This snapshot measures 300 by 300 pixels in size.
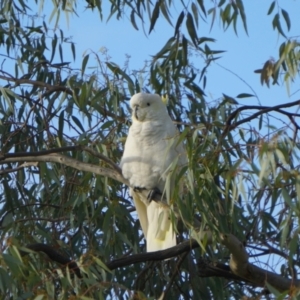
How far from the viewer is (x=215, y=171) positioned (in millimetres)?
2336

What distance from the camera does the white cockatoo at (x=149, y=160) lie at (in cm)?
310

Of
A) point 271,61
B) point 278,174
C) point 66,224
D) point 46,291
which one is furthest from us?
point 66,224

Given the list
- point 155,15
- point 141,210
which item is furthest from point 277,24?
point 141,210

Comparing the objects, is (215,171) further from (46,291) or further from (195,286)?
(195,286)

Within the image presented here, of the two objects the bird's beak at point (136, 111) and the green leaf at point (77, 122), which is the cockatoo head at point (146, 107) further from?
the green leaf at point (77, 122)

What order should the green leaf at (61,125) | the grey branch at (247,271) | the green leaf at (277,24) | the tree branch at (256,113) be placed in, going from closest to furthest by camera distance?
the tree branch at (256,113), the grey branch at (247,271), the green leaf at (277,24), the green leaf at (61,125)

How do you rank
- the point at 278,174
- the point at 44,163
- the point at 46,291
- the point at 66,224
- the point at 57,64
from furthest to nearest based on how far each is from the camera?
the point at 57,64
the point at 66,224
the point at 44,163
the point at 46,291
the point at 278,174

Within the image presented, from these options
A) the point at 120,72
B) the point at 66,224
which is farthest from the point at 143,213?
the point at 120,72

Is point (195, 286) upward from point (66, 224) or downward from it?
downward

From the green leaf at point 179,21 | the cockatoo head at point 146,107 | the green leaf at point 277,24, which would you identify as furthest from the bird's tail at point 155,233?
the green leaf at point 277,24

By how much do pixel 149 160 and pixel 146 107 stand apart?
197mm

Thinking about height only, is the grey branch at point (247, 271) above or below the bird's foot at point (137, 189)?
below

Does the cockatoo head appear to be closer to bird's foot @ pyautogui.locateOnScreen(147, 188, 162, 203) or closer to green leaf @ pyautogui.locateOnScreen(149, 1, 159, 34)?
bird's foot @ pyautogui.locateOnScreen(147, 188, 162, 203)

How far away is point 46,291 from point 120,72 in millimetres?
1145
